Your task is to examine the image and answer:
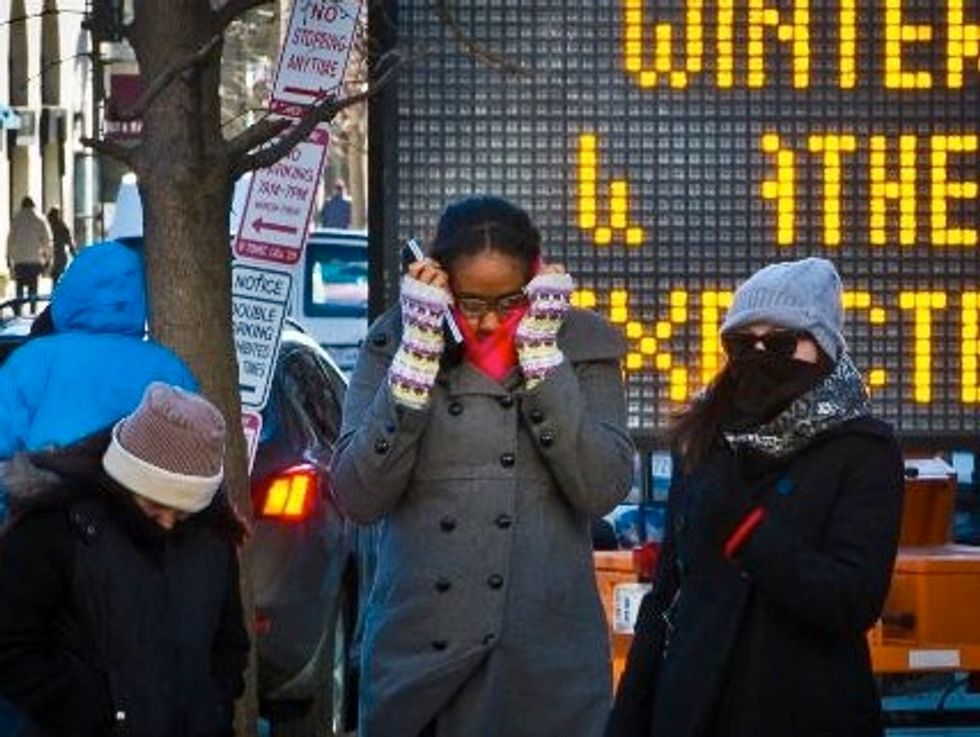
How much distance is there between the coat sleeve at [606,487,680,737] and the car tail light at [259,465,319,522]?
4.35 meters

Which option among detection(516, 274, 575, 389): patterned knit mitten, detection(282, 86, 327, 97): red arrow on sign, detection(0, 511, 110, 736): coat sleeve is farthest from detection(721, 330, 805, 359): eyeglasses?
detection(282, 86, 327, 97): red arrow on sign

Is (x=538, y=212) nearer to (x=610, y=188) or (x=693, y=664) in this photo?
(x=610, y=188)

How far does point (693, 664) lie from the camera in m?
6.10

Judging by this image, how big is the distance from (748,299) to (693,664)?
74 centimetres

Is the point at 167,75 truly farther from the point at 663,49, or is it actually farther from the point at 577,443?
the point at 577,443

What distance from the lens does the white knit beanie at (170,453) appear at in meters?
6.25

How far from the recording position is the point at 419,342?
6562mm

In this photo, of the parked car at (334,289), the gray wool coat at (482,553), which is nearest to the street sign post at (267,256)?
the gray wool coat at (482,553)

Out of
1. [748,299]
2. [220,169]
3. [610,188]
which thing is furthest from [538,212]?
[748,299]

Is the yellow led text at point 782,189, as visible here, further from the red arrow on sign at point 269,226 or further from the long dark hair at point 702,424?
the long dark hair at point 702,424

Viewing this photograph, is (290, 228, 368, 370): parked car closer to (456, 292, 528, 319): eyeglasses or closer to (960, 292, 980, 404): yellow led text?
(960, 292, 980, 404): yellow led text

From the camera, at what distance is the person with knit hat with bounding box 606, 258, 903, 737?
6.01 metres

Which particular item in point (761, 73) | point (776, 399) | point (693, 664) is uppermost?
point (761, 73)

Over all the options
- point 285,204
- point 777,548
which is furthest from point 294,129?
point 777,548
